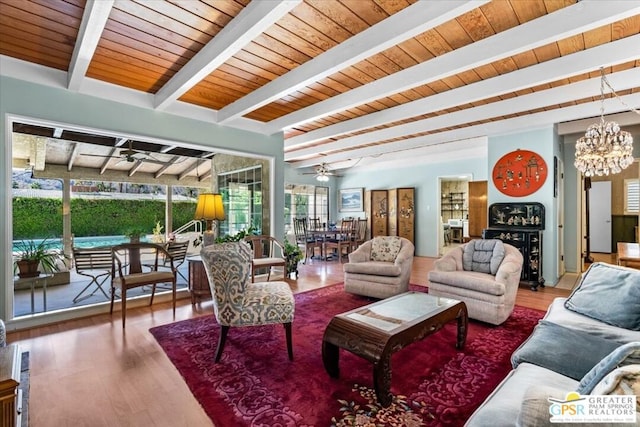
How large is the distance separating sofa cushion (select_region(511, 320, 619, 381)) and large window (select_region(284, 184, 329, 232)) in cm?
726

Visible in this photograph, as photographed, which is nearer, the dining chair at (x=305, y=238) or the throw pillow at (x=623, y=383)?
the throw pillow at (x=623, y=383)

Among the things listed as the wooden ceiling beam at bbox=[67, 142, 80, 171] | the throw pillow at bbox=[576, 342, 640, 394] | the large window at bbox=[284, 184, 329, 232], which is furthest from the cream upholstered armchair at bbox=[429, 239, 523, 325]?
the large window at bbox=[284, 184, 329, 232]

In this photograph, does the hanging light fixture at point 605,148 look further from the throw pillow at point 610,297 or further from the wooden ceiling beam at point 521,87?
the throw pillow at point 610,297

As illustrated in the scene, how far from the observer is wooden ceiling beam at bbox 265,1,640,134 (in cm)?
207

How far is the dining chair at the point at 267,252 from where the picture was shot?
4598 millimetres

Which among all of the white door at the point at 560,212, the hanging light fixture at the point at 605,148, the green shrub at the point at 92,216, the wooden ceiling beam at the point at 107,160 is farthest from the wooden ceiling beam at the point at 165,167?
the white door at the point at 560,212

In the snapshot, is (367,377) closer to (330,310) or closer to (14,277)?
(330,310)

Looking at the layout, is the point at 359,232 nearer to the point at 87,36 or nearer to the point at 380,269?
the point at 380,269

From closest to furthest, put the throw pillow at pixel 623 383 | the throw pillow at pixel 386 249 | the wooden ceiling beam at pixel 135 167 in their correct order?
1. the throw pillow at pixel 623 383
2. the throw pillow at pixel 386 249
3. the wooden ceiling beam at pixel 135 167

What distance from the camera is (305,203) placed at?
9.41m

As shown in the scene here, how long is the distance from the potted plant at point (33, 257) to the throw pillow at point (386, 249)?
4.02 m

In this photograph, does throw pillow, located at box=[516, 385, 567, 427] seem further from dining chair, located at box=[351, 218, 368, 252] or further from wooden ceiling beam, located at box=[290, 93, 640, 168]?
dining chair, located at box=[351, 218, 368, 252]

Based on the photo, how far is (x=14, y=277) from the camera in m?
3.18

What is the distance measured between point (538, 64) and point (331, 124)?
115 inches
